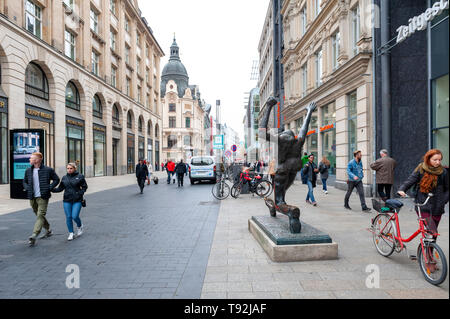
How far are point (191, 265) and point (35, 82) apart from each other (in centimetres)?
1939

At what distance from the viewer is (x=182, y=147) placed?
72062 millimetres

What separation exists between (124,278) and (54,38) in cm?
2126

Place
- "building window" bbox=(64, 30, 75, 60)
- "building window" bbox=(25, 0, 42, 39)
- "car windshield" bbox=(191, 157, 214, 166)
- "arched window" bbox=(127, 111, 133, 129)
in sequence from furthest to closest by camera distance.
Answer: "arched window" bbox=(127, 111, 133, 129)
"building window" bbox=(64, 30, 75, 60)
"car windshield" bbox=(191, 157, 214, 166)
"building window" bbox=(25, 0, 42, 39)

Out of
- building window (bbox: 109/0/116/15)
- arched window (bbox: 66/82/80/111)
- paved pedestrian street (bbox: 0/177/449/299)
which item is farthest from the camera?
building window (bbox: 109/0/116/15)

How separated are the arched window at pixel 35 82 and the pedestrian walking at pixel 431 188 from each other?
2032cm

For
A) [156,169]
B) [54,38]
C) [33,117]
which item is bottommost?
[156,169]

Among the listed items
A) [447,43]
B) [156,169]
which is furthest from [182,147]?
[447,43]

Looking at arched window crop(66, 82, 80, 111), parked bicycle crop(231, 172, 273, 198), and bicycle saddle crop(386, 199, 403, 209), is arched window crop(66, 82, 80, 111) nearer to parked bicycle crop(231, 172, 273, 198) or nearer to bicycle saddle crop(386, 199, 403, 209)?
parked bicycle crop(231, 172, 273, 198)

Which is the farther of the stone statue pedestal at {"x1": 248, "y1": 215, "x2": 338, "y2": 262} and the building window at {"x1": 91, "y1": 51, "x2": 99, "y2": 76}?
the building window at {"x1": 91, "y1": 51, "x2": 99, "y2": 76}

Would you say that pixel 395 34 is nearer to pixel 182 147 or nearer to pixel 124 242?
pixel 124 242

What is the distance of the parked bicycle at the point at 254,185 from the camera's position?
1244 cm

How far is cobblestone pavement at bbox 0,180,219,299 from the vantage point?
355 centimetres

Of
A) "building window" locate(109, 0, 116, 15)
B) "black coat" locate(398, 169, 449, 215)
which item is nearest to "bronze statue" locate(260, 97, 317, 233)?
"black coat" locate(398, 169, 449, 215)

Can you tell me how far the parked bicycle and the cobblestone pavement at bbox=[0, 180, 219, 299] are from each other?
413cm
